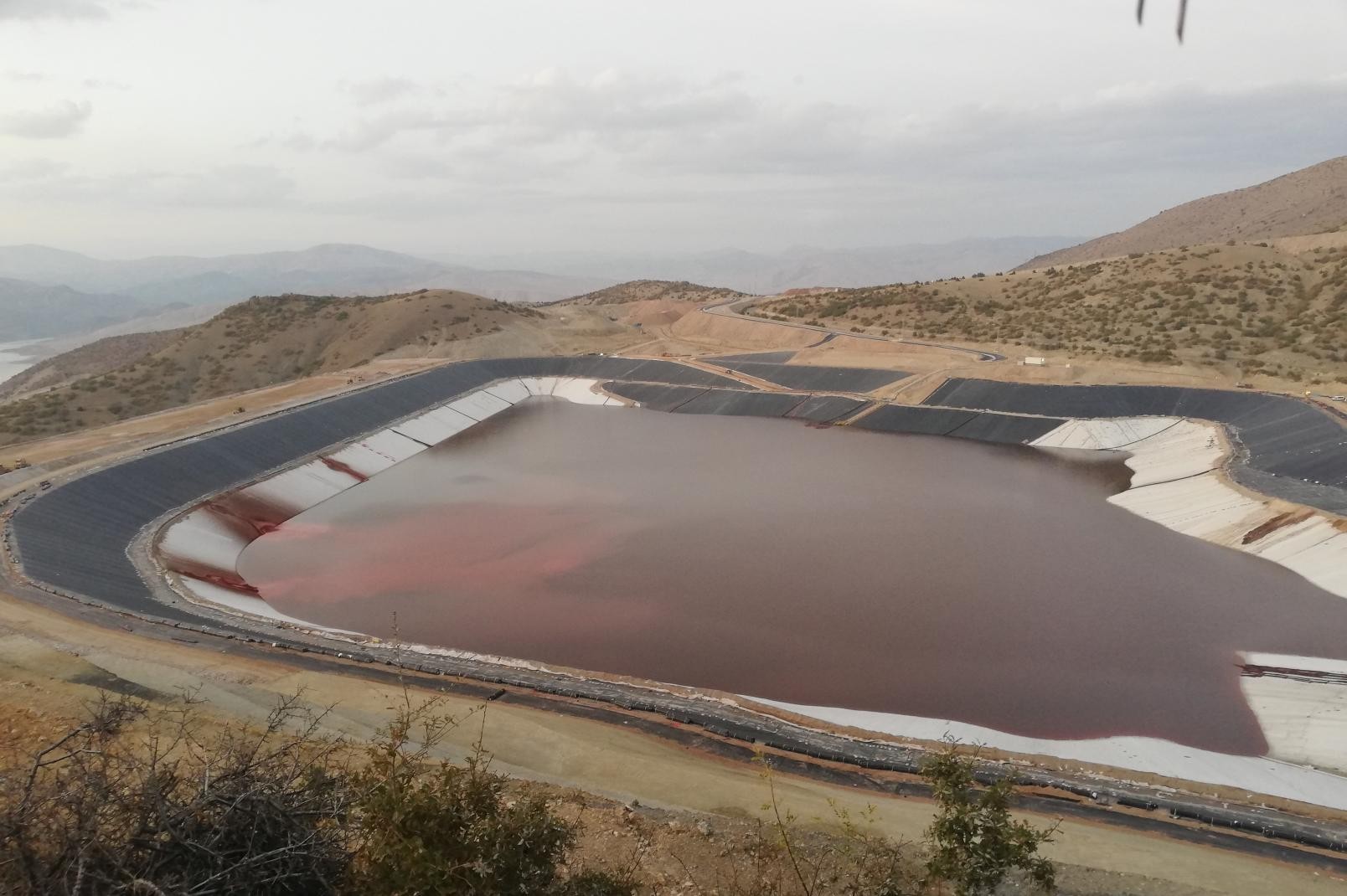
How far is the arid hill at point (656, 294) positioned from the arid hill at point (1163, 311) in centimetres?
3822

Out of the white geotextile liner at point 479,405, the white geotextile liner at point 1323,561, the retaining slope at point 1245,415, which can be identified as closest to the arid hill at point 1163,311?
the retaining slope at point 1245,415

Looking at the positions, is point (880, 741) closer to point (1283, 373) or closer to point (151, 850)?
point (151, 850)

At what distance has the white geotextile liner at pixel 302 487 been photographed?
1596 inches

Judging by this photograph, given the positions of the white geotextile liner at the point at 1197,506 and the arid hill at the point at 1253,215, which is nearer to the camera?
the white geotextile liner at the point at 1197,506

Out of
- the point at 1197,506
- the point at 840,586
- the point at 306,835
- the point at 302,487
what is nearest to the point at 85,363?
the point at 302,487

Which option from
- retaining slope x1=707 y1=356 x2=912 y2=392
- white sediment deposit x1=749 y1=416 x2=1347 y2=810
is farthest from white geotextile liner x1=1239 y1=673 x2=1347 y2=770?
retaining slope x1=707 y1=356 x2=912 y2=392

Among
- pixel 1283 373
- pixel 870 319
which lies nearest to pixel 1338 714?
pixel 1283 373

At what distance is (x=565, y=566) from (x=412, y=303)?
6696cm

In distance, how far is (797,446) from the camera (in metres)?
51.2

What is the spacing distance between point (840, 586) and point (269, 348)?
76.4m

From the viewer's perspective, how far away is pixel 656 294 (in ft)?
440

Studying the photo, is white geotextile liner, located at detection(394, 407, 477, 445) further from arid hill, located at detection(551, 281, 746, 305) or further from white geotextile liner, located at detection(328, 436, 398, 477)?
arid hill, located at detection(551, 281, 746, 305)

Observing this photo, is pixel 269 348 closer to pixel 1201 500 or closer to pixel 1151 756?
pixel 1201 500

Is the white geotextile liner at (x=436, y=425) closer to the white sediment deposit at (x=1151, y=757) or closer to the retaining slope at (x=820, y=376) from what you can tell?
the retaining slope at (x=820, y=376)
